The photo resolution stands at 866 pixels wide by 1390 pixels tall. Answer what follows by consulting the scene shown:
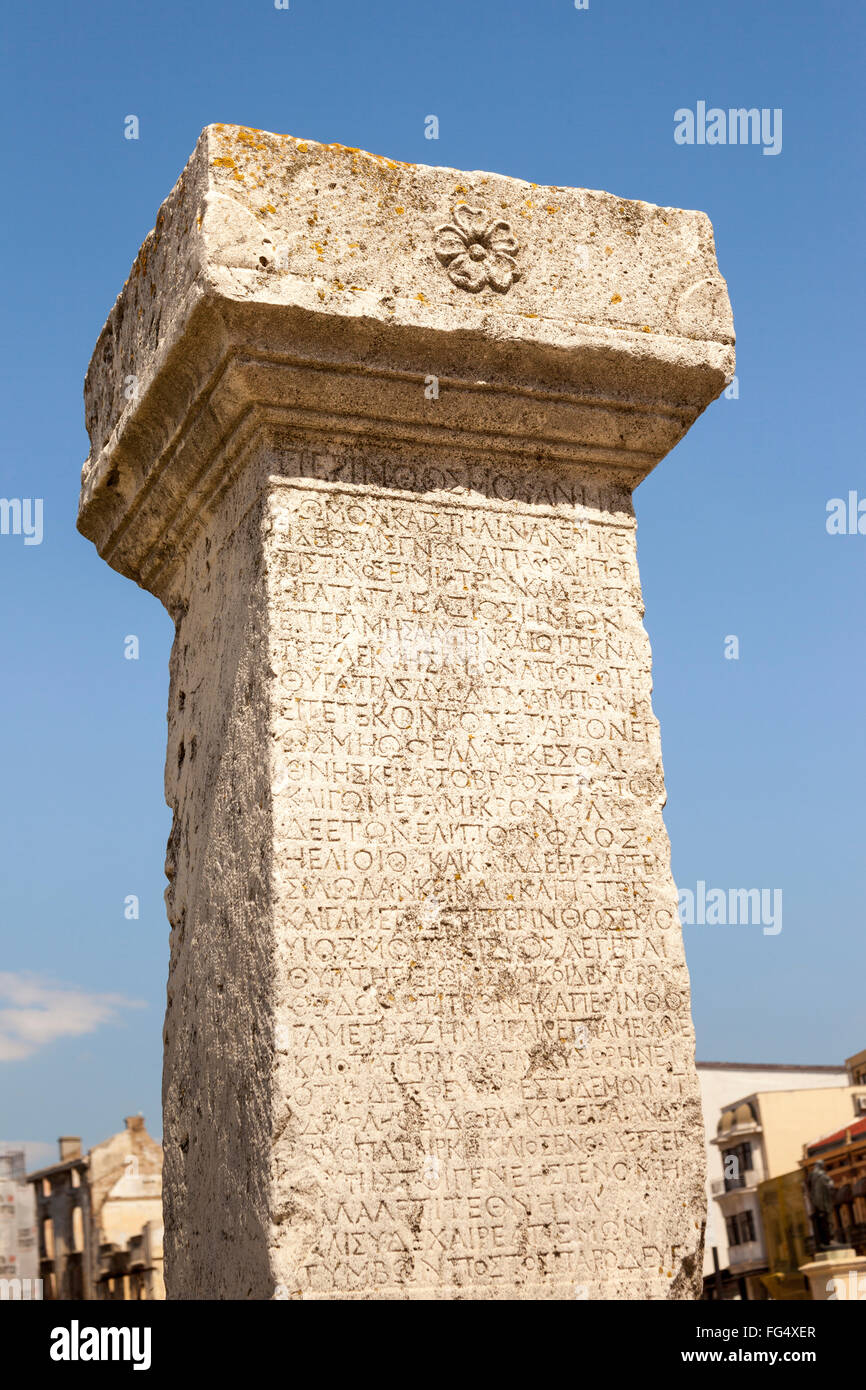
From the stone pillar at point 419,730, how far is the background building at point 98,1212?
18588mm

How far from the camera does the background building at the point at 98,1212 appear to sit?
21609mm

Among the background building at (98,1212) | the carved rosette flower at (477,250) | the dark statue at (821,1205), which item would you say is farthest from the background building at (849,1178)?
the carved rosette flower at (477,250)

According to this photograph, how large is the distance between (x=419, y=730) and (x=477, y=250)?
113cm

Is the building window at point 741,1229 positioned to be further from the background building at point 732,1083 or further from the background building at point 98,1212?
the background building at point 98,1212

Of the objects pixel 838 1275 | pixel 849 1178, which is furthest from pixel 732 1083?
pixel 838 1275

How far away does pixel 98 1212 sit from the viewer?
2339 centimetres

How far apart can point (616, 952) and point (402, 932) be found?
0.53m

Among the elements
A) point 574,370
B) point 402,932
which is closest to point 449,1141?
point 402,932

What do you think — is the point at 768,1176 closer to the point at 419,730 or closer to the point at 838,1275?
the point at 838,1275
